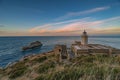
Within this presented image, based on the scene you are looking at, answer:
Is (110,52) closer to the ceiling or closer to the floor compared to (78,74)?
closer to the floor

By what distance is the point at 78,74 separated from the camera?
156 inches

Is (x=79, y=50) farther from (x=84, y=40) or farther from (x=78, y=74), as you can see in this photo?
(x=78, y=74)

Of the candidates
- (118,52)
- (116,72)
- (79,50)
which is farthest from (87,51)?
(116,72)

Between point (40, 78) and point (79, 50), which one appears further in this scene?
point (79, 50)

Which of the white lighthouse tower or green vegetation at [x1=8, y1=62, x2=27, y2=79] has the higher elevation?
the white lighthouse tower

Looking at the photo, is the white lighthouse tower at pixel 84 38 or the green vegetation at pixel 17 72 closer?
the green vegetation at pixel 17 72

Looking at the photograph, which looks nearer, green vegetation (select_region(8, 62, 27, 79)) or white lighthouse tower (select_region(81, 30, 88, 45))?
green vegetation (select_region(8, 62, 27, 79))

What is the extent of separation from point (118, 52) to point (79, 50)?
5016 millimetres

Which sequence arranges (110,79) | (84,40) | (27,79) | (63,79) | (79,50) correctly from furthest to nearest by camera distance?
(84,40) < (79,50) < (27,79) < (63,79) < (110,79)

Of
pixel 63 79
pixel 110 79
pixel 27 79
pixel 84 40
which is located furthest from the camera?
pixel 84 40

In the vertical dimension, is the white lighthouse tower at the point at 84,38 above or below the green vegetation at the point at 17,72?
above

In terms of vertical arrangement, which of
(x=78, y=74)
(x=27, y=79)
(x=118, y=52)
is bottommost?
(x=118, y=52)

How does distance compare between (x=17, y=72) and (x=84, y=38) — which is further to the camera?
(x=84, y=38)

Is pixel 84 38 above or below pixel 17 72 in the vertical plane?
above
